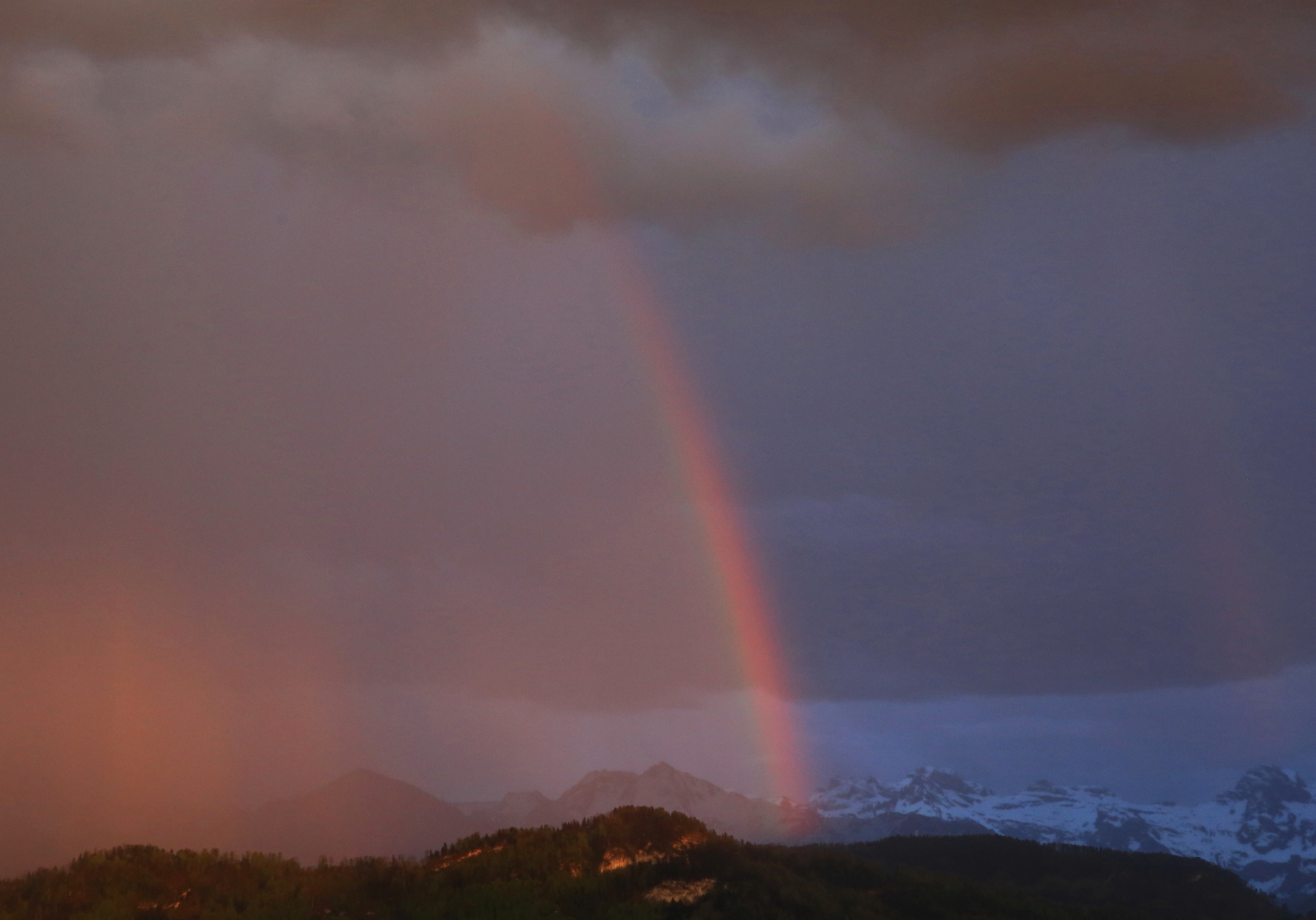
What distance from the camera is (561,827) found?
51812mm

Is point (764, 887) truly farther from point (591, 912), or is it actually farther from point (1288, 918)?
point (1288, 918)

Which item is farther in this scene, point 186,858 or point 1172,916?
point 1172,916

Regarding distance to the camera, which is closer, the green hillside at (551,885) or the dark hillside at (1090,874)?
the green hillside at (551,885)

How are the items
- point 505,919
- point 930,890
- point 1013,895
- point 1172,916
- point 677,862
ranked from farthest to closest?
point 1172,916, point 1013,895, point 930,890, point 677,862, point 505,919

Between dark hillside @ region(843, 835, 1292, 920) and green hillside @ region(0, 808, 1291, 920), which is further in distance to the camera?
dark hillside @ region(843, 835, 1292, 920)

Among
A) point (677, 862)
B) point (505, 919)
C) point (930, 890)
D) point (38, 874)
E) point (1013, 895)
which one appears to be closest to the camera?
Answer: point (505, 919)

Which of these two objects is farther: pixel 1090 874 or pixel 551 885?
pixel 1090 874

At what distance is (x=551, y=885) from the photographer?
43688mm

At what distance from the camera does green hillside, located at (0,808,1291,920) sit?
41781 mm

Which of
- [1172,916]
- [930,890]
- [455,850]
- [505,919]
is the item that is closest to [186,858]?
[455,850]

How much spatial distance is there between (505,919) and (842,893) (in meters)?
16.3

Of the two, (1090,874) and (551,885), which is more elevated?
(1090,874)

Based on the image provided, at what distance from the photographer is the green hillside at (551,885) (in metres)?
41.8

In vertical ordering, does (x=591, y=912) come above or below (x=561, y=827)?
below
